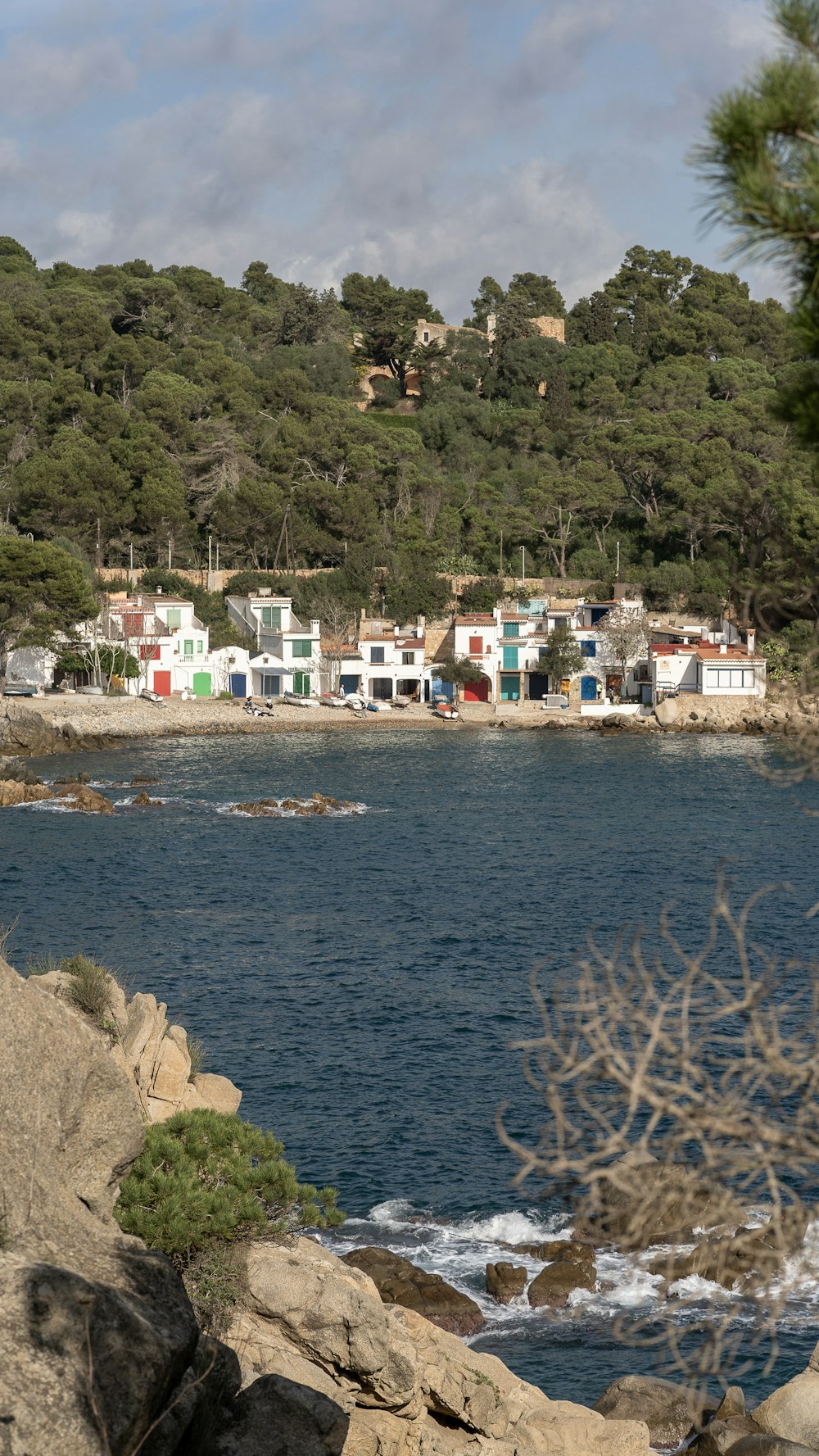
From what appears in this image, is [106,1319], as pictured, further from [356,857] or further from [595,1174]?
[356,857]

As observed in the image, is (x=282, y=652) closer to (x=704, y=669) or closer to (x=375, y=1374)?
(x=704, y=669)

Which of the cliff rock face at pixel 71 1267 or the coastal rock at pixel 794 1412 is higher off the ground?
the cliff rock face at pixel 71 1267

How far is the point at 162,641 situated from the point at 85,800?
2485cm

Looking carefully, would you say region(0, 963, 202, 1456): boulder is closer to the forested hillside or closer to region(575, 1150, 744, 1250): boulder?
region(575, 1150, 744, 1250): boulder

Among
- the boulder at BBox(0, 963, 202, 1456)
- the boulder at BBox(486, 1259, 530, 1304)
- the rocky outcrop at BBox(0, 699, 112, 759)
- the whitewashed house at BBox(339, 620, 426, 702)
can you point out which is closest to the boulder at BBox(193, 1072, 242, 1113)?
Answer: the boulder at BBox(486, 1259, 530, 1304)

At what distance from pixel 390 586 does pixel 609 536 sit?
49.3 feet

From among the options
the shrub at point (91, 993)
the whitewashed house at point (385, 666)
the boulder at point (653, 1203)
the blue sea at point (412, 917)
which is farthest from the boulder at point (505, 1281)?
the whitewashed house at point (385, 666)

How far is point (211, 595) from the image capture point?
78.9 meters

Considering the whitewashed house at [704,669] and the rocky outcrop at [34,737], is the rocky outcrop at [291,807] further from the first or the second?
the whitewashed house at [704,669]

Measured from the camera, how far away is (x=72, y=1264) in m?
7.62

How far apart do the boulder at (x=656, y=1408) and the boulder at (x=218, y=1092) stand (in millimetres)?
5179

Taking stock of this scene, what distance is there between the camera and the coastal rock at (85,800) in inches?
1797

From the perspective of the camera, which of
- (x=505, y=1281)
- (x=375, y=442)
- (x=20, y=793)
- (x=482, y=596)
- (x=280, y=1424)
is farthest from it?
(x=375, y=442)

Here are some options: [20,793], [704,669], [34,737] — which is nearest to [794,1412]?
[20,793]
